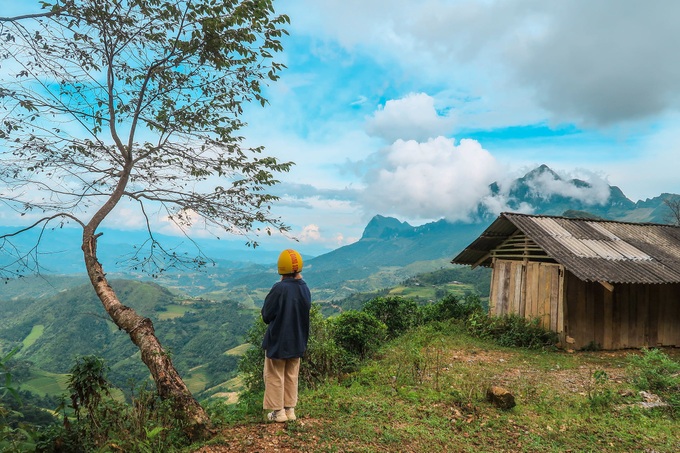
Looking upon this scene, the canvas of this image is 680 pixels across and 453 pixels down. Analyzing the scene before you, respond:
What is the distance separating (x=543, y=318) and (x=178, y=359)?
10650 centimetres

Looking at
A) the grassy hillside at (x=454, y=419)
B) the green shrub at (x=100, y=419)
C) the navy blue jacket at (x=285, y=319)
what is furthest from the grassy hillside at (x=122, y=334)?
the navy blue jacket at (x=285, y=319)

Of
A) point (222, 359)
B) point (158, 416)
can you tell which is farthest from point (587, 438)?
point (222, 359)

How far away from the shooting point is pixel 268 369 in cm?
498

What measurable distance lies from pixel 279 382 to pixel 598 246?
13.1 metres

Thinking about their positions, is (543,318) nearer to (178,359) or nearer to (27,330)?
(178,359)

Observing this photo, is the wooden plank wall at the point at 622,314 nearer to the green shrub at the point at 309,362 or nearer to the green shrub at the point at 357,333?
the green shrub at the point at 357,333

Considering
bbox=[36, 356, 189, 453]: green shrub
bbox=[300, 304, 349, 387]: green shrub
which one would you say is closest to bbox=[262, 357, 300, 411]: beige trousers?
bbox=[36, 356, 189, 453]: green shrub

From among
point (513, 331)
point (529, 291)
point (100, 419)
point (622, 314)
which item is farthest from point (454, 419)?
point (622, 314)

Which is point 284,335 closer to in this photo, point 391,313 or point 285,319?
point 285,319

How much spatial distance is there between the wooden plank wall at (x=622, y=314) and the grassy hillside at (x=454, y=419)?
3.21 metres

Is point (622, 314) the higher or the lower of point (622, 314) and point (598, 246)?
the lower

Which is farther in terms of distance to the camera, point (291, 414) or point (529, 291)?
point (529, 291)

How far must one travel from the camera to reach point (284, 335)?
480 cm

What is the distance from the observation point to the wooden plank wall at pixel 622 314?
1198 centimetres
